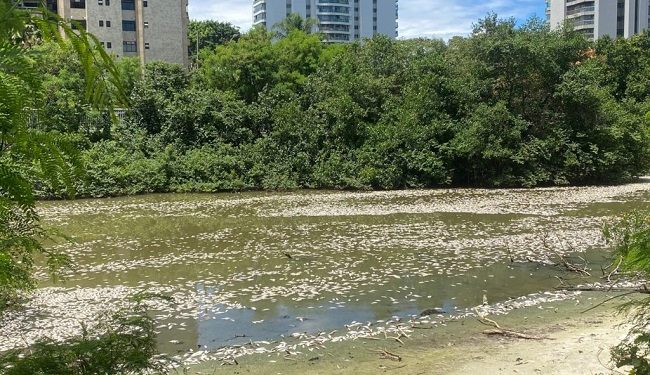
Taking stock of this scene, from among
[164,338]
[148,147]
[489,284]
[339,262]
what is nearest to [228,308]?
[164,338]

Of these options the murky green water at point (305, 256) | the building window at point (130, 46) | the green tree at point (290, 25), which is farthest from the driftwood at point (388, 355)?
the building window at point (130, 46)

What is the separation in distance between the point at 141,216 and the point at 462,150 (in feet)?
56.1

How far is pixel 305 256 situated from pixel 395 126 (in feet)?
60.7

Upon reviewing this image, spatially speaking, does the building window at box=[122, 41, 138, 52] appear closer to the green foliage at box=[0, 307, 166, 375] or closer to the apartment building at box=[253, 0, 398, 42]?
the green foliage at box=[0, 307, 166, 375]

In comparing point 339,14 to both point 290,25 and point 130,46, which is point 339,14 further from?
point 290,25

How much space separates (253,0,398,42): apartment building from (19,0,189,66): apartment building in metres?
63.7

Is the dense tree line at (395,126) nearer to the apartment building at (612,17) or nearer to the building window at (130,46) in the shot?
the building window at (130,46)

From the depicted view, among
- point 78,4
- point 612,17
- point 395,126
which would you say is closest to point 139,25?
point 78,4

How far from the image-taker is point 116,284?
13234mm

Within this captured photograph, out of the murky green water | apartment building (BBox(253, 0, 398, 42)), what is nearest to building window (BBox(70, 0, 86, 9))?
the murky green water

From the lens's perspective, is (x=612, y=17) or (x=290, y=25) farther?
(x=612, y=17)

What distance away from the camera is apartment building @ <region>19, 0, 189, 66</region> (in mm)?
58250

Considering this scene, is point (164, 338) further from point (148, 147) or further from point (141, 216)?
point (148, 147)

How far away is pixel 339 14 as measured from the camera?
422 feet
